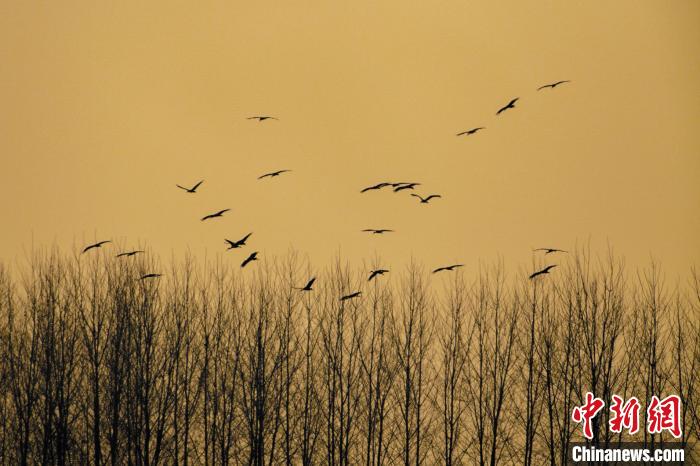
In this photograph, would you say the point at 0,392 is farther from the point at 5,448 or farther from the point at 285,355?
the point at 285,355

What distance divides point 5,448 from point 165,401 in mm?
4789

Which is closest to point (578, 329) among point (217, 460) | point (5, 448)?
point (217, 460)

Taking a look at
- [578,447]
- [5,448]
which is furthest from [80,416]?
[578,447]

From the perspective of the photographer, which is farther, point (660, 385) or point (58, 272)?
point (58, 272)

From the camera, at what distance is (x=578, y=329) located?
29.2m

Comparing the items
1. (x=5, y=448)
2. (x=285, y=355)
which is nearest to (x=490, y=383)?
(x=285, y=355)

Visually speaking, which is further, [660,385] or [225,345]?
[225,345]

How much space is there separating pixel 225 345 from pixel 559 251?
371 inches

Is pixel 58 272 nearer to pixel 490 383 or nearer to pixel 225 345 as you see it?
pixel 225 345

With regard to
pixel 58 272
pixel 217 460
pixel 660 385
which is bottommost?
pixel 217 460

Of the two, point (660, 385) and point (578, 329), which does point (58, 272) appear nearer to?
point (578, 329)

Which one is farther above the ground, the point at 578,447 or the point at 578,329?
the point at 578,329

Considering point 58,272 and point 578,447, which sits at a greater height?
point 58,272

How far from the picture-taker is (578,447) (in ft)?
92.6
